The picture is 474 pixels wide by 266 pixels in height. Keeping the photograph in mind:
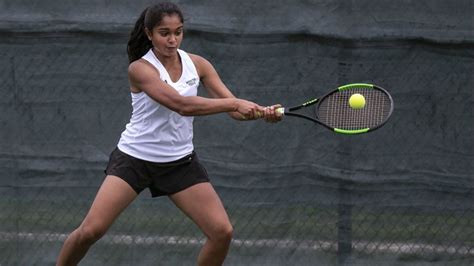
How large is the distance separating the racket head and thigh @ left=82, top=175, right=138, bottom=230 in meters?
0.99

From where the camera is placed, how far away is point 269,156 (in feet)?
20.9

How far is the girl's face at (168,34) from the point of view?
16.3 ft

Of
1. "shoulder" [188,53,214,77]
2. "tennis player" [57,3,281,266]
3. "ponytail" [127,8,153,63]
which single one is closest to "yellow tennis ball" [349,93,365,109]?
"tennis player" [57,3,281,266]

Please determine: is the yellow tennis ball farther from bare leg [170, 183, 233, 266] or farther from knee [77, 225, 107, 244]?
knee [77, 225, 107, 244]

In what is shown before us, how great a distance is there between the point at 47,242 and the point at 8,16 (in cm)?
133

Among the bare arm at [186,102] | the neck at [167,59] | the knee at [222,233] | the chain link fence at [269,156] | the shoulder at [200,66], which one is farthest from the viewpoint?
the chain link fence at [269,156]

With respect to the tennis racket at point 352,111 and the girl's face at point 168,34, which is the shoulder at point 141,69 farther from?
the tennis racket at point 352,111

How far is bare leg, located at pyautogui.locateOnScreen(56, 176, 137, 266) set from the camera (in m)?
4.97

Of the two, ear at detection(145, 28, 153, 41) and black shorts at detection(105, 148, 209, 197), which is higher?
ear at detection(145, 28, 153, 41)

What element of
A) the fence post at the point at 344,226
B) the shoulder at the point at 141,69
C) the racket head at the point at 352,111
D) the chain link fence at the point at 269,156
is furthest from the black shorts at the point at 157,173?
the fence post at the point at 344,226

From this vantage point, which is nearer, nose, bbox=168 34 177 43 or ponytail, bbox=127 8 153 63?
nose, bbox=168 34 177 43

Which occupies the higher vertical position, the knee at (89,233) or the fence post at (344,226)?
the knee at (89,233)

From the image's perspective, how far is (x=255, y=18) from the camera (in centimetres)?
633

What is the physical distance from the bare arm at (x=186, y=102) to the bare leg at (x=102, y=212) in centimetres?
44
